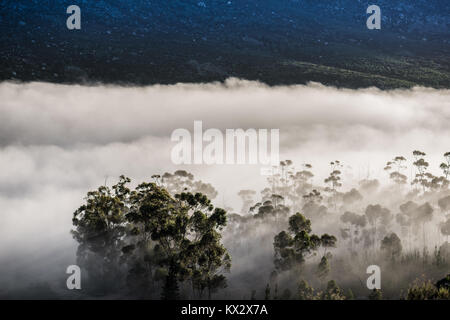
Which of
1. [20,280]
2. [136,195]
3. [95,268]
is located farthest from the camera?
[20,280]

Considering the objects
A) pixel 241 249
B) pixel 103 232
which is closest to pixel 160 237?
pixel 103 232

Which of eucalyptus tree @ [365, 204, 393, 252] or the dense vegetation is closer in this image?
the dense vegetation

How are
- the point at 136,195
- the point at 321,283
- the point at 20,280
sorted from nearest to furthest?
the point at 136,195 < the point at 321,283 < the point at 20,280

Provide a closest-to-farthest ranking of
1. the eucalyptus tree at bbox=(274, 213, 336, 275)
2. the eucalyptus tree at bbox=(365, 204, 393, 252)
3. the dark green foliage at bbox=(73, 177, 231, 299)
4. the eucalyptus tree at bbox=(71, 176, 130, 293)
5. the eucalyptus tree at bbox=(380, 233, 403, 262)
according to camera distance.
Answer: the dark green foliage at bbox=(73, 177, 231, 299) < the eucalyptus tree at bbox=(274, 213, 336, 275) < the eucalyptus tree at bbox=(71, 176, 130, 293) < the eucalyptus tree at bbox=(380, 233, 403, 262) < the eucalyptus tree at bbox=(365, 204, 393, 252)

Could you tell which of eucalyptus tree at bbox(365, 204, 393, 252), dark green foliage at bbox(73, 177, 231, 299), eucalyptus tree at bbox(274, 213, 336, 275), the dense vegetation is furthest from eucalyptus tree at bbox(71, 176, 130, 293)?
eucalyptus tree at bbox(365, 204, 393, 252)

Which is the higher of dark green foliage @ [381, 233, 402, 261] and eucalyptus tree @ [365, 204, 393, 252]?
eucalyptus tree @ [365, 204, 393, 252]

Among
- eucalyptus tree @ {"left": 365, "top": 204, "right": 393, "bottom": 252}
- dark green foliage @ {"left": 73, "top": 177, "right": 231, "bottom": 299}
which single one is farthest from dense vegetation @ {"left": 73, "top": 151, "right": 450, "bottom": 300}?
eucalyptus tree @ {"left": 365, "top": 204, "right": 393, "bottom": 252}

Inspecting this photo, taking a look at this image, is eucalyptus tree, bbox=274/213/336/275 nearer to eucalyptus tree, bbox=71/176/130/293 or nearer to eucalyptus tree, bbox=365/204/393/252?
eucalyptus tree, bbox=71/176/130/293

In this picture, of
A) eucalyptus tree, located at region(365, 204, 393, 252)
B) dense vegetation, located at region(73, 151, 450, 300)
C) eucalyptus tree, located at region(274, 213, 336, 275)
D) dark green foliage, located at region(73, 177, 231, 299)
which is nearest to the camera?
dark green foliage, located at region(73, 177, 231, 299)

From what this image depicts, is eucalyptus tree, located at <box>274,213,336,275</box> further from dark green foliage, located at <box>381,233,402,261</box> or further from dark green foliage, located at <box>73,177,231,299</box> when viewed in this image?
dark green foliage, located at <box>381,233,402,261</box>
